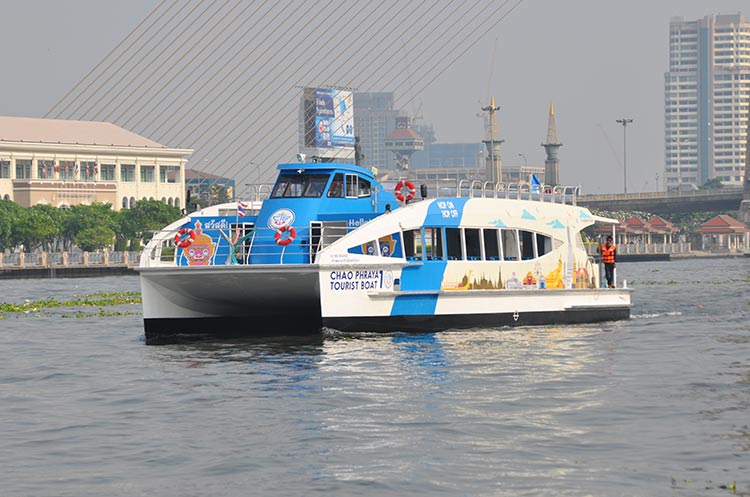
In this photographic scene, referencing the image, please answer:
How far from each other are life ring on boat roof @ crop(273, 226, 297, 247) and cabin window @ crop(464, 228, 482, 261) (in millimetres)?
5287

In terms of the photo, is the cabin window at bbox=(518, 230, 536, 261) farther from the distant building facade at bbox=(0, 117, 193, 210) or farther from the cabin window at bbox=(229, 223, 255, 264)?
the distant building facade at bbox=(0, 117, 193, 210)

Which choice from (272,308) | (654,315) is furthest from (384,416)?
(654,315)

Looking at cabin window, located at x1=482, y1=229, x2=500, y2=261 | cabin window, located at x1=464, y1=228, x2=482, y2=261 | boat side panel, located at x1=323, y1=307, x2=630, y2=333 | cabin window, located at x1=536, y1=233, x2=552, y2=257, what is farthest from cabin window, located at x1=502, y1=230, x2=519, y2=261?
boat side panel, located at x1=323, y1=307, x2=630, y2=333

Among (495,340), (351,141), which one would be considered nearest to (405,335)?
(495,340)

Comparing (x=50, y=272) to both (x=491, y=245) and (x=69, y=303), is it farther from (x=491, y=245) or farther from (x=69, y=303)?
(x=491, y=245)

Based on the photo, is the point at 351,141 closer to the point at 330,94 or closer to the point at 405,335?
the point at 330,94

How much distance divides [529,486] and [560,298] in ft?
71.1

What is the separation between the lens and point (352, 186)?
112 feet

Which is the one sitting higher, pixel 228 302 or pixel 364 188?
pixel 364 188

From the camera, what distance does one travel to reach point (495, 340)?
31.6 metres

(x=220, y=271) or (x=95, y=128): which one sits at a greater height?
(x=95, y=128)

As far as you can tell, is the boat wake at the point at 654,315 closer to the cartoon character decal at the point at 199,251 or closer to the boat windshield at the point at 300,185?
the boat windshield at the point at 300,185

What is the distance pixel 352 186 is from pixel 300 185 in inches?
57.0

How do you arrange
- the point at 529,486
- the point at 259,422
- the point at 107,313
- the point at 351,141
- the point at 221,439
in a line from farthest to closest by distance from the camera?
1. the point at 351,141
2. the point at 107,313
3. the point at 259,422
4. the point at 221,439
5. the point at 529,486
